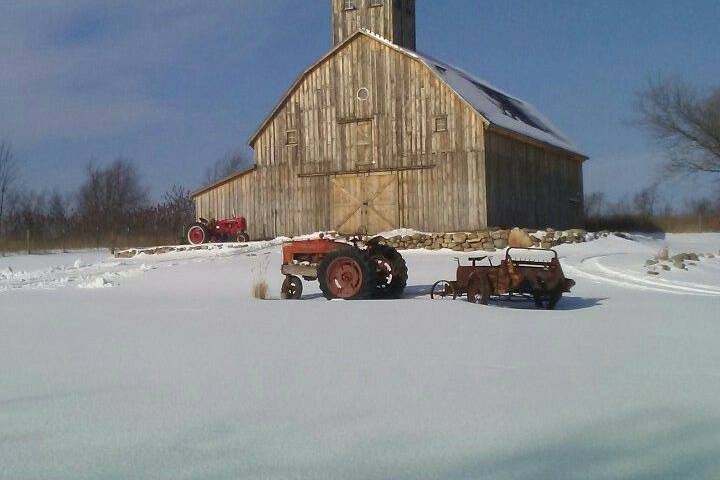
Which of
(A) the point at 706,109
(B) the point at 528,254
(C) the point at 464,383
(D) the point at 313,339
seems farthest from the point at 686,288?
(A) the point at 706,109

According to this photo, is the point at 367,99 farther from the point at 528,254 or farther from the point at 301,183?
the point at 528,254

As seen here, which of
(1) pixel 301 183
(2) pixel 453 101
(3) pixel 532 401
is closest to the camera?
(3) pixel 532 401

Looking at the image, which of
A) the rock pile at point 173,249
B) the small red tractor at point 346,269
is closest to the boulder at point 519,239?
the rock pile at point 173,249

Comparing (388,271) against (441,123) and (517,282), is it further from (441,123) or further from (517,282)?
(441,123)

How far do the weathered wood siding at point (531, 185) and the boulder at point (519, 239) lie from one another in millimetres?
1725

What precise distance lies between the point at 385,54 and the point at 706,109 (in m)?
25.1

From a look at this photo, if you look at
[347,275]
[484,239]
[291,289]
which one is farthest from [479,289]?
[484,239]

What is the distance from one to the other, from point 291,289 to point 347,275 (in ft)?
4.72

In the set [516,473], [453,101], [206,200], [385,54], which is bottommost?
[516,473]

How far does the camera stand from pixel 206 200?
3019cm

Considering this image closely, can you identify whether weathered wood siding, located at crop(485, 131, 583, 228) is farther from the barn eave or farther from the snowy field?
the snowy field

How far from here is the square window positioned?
26.0 metres

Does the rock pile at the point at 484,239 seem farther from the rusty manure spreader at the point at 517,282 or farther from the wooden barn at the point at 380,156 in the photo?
the rusty manure spreader at the point at 517,282

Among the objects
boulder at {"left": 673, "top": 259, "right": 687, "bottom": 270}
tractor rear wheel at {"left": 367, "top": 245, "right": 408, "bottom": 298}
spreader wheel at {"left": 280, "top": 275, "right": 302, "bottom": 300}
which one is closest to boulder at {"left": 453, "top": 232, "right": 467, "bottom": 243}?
boulder at {"left": 673, "top": 259, "right": 687, "bottom": 270}
